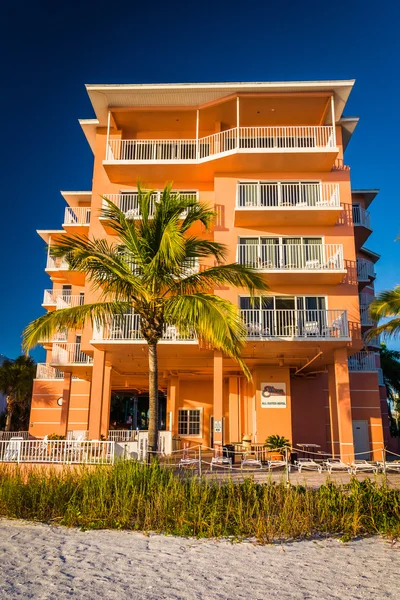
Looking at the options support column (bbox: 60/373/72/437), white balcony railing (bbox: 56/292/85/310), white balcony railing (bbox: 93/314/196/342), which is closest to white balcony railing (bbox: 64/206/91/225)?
white balcony railing (bbox: 56/292/85/310)

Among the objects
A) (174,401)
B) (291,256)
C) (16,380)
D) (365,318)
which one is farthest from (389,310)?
(16,380)

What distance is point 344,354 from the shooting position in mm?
20891

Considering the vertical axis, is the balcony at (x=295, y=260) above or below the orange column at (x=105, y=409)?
above

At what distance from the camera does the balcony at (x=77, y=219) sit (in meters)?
31.5

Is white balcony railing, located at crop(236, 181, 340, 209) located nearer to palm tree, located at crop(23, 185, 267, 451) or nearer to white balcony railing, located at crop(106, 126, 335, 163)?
white balcony railing, located at crop(106, 126, 335, 163)

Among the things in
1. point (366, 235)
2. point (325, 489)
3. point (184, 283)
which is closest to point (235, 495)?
point (325, 489)

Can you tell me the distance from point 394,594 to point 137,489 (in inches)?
203

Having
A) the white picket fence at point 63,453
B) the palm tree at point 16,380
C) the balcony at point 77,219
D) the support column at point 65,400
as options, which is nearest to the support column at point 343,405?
the white picket fence at point 63,453

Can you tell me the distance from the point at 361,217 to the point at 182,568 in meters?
25.0

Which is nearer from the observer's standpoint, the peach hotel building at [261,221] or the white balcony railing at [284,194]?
the peach hotel building at [261,221]

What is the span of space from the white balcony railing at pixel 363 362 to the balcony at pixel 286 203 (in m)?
8.56

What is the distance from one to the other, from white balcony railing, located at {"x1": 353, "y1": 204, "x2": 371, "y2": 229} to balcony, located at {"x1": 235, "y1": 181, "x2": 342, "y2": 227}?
7.14 metres

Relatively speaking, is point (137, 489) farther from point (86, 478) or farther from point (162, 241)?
point (162, 241)

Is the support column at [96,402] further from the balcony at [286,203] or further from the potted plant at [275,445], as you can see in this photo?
the balcony at [286,203]
